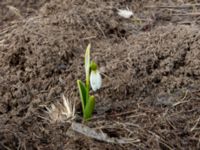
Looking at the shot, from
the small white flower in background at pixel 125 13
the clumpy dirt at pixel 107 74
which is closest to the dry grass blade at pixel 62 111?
the clumpy dirt at pixel 107 74

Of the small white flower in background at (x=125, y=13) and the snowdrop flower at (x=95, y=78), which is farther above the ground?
the small white flower in background at (x=125, y=13)

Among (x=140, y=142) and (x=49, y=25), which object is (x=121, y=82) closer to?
(x=140, y=142)

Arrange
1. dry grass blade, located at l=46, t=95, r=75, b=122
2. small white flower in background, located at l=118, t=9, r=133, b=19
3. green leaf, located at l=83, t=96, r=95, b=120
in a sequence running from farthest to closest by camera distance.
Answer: small white flower in background, located at l=118, t=9, r=133, b=19, dry grass blade, located at l=46, t=95, r=75, b=122, green leaf, located at l=83, t=96, r=95, b=120

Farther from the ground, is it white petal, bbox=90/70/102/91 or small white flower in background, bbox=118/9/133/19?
small white flower in background, bbox=118/9/133/19

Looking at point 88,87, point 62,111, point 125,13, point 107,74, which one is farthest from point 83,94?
point 125,13

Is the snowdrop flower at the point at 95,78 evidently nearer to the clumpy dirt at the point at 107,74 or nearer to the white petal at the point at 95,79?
the white petal at the point at 95,79

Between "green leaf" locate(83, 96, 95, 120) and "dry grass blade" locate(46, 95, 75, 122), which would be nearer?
"green leaf" locate(83, 96, 95, 120)

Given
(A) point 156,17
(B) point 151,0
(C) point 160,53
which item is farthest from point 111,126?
(B) point 151,0

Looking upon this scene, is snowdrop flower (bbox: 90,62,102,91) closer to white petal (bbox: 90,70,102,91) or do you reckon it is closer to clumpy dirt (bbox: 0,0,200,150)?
white petal (bbox: 90,70,102,91)

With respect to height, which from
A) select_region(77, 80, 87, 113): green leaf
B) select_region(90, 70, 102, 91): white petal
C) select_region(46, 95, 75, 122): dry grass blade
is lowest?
select_region(46, 95, 75, 122): dry grass blade

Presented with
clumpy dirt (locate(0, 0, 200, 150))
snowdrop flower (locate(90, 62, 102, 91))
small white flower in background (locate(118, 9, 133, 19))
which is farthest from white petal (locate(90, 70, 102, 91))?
small white flower in background (locate(118, 9, 133, 19))
